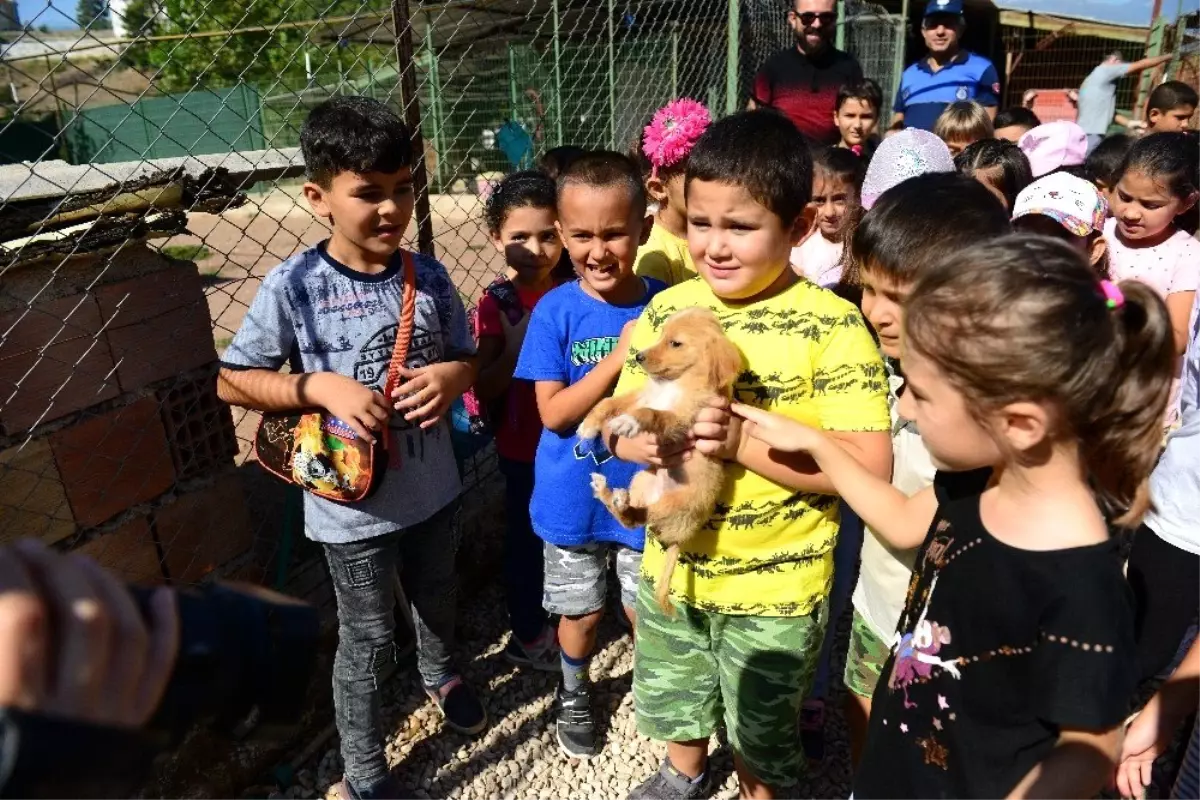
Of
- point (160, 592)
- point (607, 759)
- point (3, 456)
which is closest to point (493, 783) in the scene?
point (607, 759)

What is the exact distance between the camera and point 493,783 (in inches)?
104

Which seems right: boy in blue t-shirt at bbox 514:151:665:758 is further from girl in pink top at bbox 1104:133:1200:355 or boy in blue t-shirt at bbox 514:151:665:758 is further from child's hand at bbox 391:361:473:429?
girl in pink top at bbox 1104:133:1200:355

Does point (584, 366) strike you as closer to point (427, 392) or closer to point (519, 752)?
point (427, 392)

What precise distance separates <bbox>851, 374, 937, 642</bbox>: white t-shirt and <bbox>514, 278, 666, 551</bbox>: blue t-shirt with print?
0.69m

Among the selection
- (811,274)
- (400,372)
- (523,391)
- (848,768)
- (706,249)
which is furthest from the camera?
(811,274)

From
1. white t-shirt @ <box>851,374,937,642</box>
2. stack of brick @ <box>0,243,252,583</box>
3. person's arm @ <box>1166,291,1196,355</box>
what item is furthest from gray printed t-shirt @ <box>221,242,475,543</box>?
person's arm @ <box>1166,291,1196,355</box>

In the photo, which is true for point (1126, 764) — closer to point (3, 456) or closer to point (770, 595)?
point (770, 595)

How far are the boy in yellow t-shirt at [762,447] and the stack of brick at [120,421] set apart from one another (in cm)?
164

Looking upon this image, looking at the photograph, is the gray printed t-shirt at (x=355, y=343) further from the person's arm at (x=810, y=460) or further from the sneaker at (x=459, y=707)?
the person's arm at (x=810, y=460)

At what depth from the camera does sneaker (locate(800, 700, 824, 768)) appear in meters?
2.64

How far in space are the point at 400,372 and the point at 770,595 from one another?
116 cm

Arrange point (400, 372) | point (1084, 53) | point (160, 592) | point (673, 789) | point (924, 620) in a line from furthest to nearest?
point (1084, 53) → point (673, 789) → point (400, 372) → point (924, 620) → point (160, 592)

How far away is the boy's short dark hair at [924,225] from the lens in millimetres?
1700

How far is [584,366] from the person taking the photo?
7.66 feet
